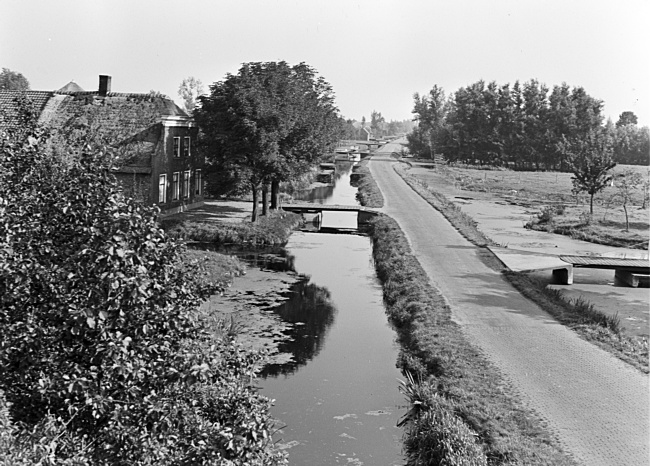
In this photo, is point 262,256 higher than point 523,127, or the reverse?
point 523,127

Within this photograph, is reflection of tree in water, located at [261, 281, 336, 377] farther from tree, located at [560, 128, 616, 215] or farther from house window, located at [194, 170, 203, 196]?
tree, located at [560, 128, 616, 215]

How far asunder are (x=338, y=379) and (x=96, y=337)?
32.2 ft

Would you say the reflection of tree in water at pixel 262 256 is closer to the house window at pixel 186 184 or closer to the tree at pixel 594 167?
the house window at pixel 186 184

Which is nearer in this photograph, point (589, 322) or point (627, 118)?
point (589, 322)

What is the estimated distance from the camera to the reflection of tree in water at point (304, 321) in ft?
53.9

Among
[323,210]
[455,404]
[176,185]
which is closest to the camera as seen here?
[455,404]

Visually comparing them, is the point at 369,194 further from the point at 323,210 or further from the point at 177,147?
the point at 177,147

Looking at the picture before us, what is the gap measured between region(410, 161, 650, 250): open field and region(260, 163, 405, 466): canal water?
14650mm

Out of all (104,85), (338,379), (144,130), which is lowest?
(338,379)

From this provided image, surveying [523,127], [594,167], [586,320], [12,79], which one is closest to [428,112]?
[523,127]

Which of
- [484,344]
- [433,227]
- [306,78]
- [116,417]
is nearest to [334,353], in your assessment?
[484,344]

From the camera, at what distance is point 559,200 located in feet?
177

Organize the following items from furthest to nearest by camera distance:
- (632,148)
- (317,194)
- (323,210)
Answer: (632,148), (317,194), (323,210)

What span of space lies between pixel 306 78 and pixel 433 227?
61.8ft
